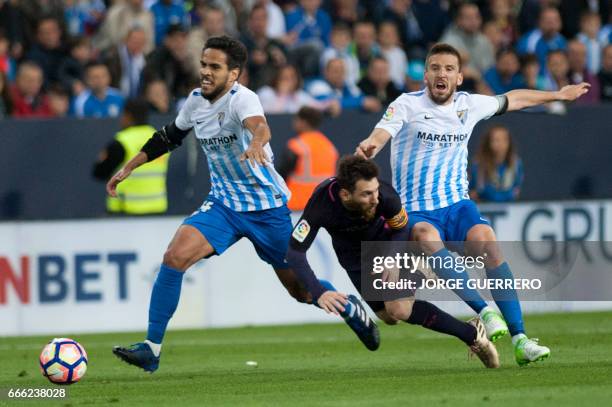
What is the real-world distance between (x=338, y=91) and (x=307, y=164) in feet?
6.81

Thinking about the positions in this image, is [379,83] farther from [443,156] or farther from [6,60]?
[443,156]

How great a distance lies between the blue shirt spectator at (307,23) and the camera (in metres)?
17.9

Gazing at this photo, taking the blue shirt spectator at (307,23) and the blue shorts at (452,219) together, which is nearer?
the blue shorts at (452,219)

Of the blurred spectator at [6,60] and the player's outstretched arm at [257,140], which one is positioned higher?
the blurred spectator at [6,60]

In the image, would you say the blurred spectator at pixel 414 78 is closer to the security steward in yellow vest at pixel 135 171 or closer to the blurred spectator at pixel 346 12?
the blurred spectator at pixel 346 12

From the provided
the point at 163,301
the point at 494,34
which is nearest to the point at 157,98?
the point at 494,34

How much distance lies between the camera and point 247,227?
9820 millimetres

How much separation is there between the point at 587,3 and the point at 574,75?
185cm

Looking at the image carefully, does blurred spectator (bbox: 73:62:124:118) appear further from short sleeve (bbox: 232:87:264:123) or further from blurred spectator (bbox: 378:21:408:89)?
short sleeve (bbox: 232:87:264:123)

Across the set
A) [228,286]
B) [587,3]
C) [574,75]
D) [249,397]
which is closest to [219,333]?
[228,286]

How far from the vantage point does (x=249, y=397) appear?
8.44 meters

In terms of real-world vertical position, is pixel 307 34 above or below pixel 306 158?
above

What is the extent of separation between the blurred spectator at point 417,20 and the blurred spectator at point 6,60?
4.94 m

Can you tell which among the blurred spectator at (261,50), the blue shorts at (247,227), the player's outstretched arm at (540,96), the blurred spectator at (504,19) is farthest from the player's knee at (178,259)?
the blurred spectator at (504,19)
